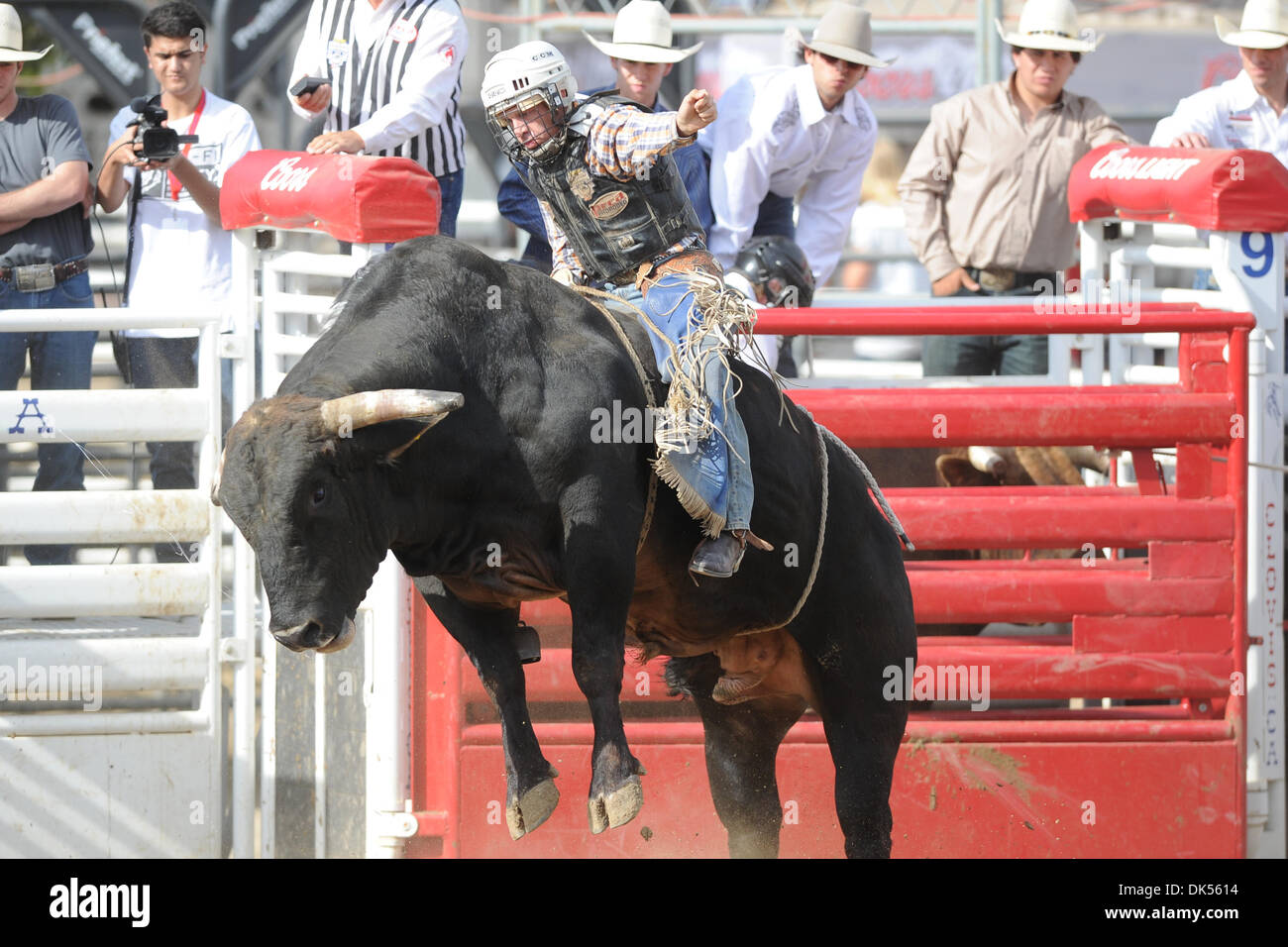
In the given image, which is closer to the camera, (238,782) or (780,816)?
(780,816)

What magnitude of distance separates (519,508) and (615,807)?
82 cm

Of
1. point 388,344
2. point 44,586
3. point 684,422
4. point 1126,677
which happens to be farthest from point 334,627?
point 1126,677

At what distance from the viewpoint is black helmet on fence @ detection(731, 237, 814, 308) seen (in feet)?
24.8

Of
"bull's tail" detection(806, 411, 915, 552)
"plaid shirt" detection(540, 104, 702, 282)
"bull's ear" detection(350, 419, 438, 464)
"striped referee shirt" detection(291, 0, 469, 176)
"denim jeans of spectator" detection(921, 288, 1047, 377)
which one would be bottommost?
"bull's tail" detection(806, 411, 915, 552)

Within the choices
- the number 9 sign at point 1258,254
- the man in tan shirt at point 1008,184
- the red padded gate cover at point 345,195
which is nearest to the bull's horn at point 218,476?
the red padded gate cover at point 345,195

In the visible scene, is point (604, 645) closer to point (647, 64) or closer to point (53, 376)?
point (53, 376)

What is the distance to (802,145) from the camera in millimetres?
8023

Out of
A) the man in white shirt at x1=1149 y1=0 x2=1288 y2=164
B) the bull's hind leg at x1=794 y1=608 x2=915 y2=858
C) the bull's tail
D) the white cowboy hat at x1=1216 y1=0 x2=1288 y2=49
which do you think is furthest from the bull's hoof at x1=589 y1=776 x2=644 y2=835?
the white cowboy hat at x1=1216 y1=0 x2=1288 y2=49

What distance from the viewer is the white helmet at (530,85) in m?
4.98

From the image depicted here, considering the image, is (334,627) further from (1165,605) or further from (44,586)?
(1165,605)

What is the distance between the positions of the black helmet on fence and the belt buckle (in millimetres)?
2938

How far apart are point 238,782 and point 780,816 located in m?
2.09

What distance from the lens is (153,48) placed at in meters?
7.85

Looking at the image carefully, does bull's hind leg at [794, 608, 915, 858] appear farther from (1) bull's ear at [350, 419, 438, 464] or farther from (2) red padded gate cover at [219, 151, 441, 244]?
(2) red padded gate cover at [219, 151, 441, 244]
